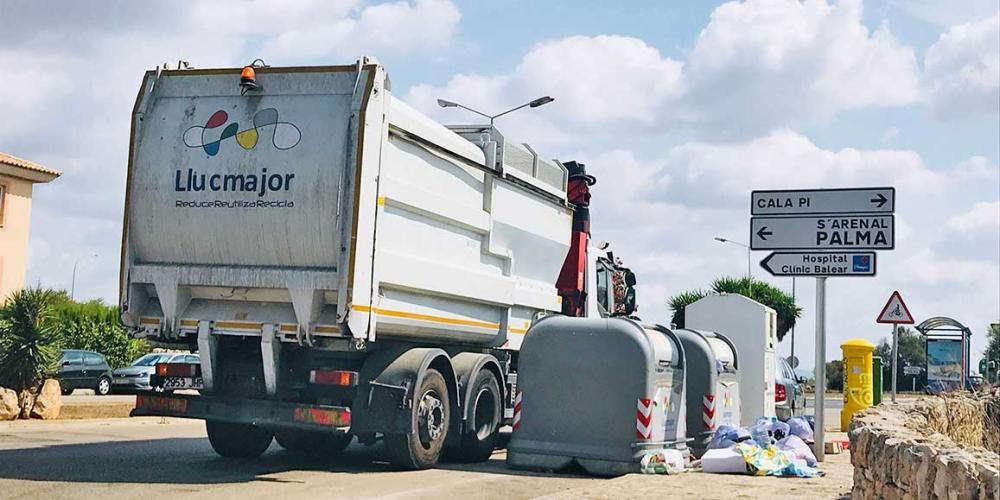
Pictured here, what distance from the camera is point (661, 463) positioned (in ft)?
41.1

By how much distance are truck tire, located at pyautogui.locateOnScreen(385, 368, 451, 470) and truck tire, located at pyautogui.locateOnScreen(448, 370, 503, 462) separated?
53cm

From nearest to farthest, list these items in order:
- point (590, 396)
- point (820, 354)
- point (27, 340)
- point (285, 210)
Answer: point (285, 210) → point (590, 396) → point (820, 354) → point (27, 340)

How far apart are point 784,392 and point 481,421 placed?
27.8ft

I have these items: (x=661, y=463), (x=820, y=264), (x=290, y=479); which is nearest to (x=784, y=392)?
(x=820, y=264)

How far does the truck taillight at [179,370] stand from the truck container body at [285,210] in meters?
0.36

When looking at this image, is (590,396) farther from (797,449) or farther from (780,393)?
(780,393)

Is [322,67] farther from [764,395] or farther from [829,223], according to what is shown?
[764,395]

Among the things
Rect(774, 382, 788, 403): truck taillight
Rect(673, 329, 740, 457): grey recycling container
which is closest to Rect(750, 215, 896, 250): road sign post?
Rect(673, 329, 740, 457): grey recycling container

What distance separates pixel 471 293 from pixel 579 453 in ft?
7.32

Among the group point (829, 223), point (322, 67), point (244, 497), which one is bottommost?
point (244, 497)


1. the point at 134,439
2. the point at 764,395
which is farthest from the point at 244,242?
the point at 764,395

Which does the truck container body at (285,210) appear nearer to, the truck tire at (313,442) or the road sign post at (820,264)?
the truck tire at (313,442)

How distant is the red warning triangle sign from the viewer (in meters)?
19.8

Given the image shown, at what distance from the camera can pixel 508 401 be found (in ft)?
47.2
